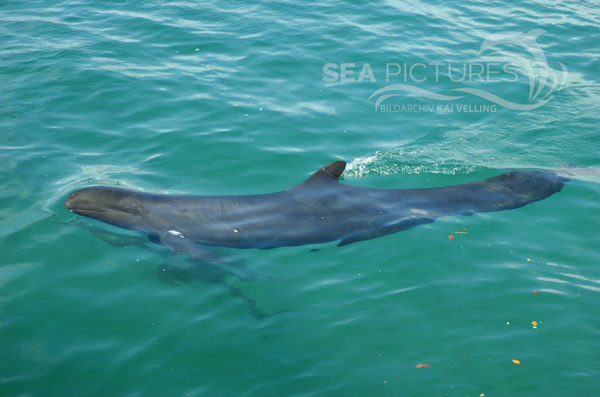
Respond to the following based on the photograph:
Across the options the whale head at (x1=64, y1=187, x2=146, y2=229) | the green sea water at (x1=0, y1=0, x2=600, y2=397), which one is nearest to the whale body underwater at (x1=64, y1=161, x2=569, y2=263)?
the whale head at (x1=64, y1=187, x2=146, y2=229)

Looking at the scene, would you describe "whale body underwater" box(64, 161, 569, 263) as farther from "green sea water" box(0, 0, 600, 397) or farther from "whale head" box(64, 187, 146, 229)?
"green sea water" box(0, 0, 600, 397)

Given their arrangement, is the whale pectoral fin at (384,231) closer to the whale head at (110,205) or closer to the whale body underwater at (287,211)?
the whale body underwater at (287,211)

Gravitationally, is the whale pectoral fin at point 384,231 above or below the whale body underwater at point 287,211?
below

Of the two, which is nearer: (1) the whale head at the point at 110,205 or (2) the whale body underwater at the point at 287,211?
(2) the whale body underwater at the point at 287,211

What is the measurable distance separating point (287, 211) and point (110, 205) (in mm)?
2990

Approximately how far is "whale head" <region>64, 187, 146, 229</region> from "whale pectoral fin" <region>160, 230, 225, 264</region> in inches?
24.5

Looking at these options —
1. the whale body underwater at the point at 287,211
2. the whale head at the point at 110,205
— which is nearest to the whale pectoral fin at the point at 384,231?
the whale body underwater at the point at 287,211

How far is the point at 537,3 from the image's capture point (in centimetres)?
1872

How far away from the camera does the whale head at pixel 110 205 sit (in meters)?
8.80

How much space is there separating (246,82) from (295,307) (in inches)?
301

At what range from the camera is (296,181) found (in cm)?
1019

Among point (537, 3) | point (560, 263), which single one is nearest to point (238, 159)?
point (560, 263)

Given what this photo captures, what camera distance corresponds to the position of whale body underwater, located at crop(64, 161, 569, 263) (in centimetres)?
853

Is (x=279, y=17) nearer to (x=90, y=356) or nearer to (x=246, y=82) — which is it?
(x=246, y=82)
